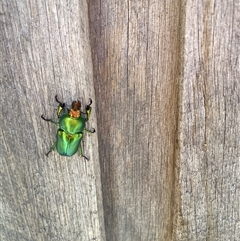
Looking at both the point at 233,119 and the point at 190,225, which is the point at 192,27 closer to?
the point at 233,119

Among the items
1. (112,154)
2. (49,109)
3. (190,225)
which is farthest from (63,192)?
(190,225)

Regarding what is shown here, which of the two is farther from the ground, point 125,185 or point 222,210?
point 125,185

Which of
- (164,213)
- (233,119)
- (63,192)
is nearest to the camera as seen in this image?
(233,119)

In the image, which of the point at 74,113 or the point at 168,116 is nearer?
the point at 74,113

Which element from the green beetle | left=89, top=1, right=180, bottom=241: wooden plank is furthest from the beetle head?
left=89, top=1, right=180, bottom=241: wooden plank

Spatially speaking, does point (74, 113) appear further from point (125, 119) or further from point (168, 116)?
point (168, 116)

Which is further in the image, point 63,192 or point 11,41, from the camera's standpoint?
point 63,192

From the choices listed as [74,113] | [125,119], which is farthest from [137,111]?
[74,113]
